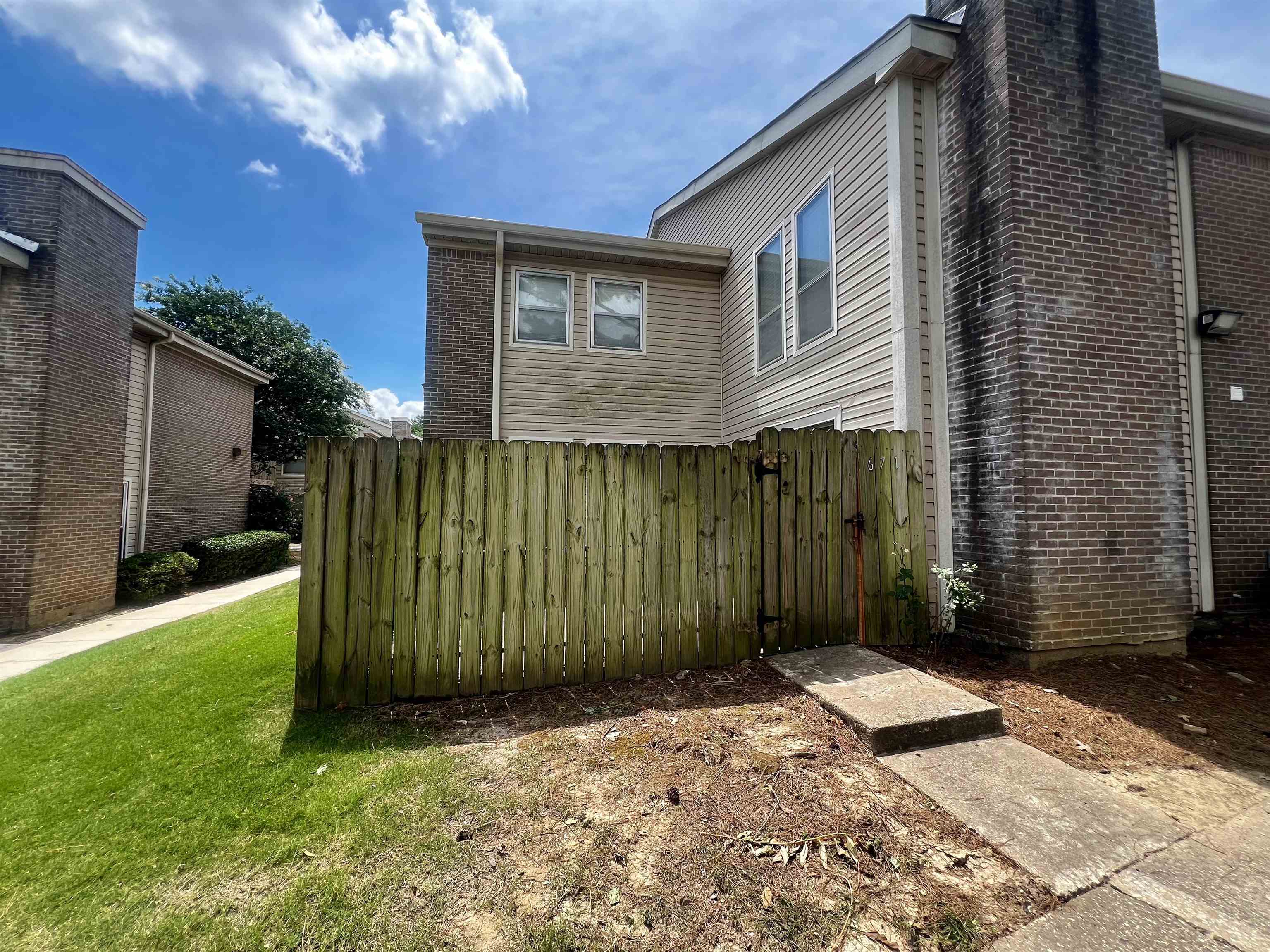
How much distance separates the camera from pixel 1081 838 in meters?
1.95

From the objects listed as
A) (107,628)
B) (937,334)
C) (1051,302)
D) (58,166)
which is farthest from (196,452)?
(1051,302)

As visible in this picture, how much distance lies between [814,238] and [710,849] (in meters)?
6.63

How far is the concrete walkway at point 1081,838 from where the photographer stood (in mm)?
1546

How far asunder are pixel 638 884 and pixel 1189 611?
557 cm

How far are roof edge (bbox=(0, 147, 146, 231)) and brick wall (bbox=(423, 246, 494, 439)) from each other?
5472 millimetres

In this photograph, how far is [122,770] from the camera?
260 cm

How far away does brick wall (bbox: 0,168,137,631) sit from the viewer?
7281 mm

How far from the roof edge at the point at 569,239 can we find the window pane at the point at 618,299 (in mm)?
534

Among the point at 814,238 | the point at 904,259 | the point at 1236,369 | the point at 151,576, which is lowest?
the point at 151,576

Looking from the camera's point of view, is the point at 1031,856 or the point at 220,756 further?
the point at 220,756

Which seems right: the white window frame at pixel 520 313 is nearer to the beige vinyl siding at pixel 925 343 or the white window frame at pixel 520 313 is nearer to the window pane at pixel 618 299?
the window pane at pixel 618 299

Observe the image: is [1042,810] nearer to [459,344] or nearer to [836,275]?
[836,275]

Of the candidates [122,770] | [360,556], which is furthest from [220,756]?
[360,556]

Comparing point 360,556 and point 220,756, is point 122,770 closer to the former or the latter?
point 220,756
